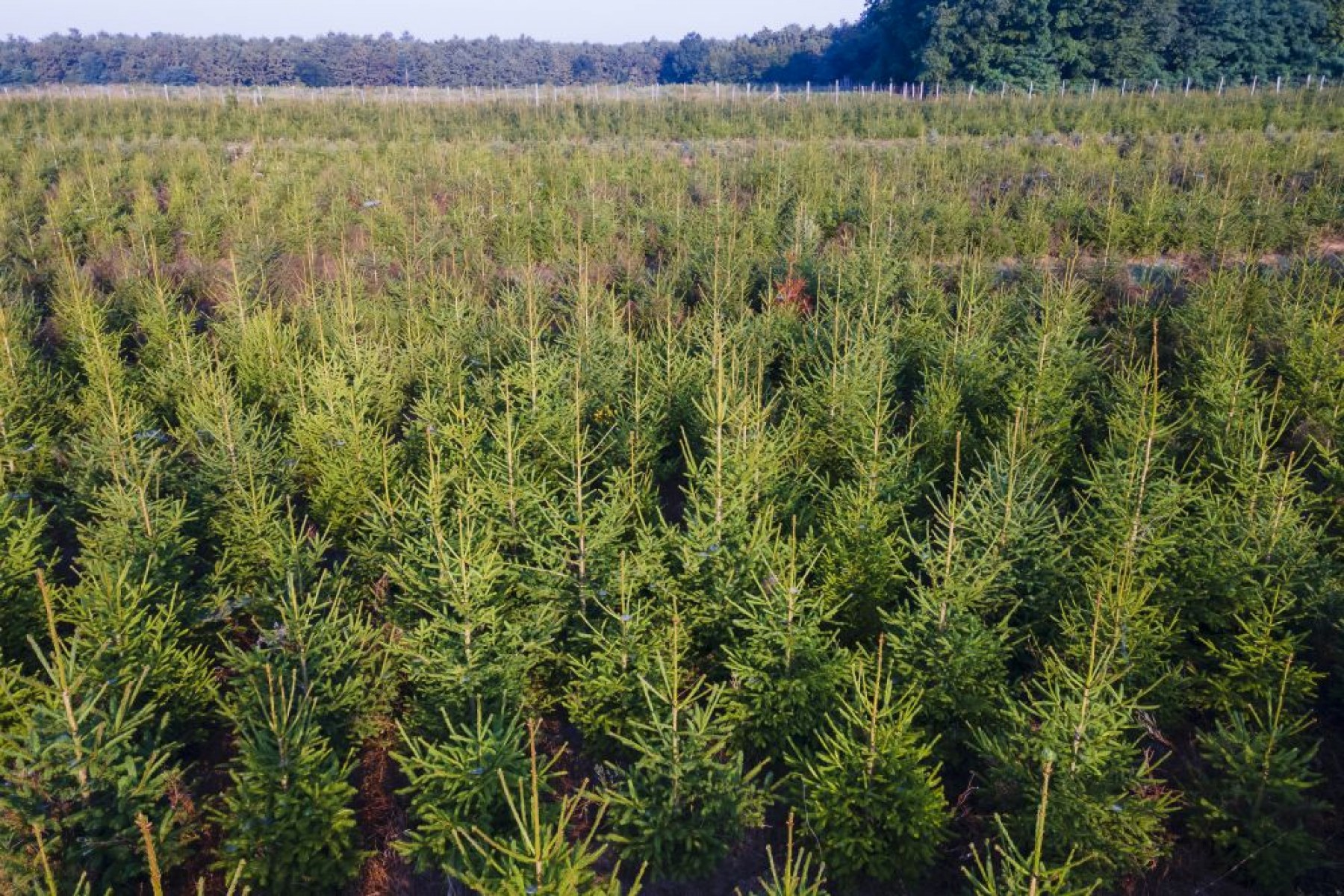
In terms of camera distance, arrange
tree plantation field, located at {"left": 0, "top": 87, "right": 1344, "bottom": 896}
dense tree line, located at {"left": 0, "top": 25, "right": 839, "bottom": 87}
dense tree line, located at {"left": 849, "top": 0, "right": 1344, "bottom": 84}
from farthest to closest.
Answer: dense tree line, located at {"left": 0, "top": 25, "right": 839, "bottom": 87} < dense tree line, located at {"left": 849, "top": 0, "right": 1344, "bottom": 84} < tree plantation field, located at {"left": 0, "top": 87, "right": 1344, "bottom": 896}

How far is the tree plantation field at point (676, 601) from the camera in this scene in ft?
13.2

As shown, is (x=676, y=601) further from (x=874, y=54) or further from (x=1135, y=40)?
(x=874, y=54)

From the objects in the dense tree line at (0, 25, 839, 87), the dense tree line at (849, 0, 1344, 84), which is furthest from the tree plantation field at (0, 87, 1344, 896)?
the dense tree line at (0, 25, 839, 87)

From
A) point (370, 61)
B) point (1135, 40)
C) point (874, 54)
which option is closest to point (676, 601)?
point (1135, 40)

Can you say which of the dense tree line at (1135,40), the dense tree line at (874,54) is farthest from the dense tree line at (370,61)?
the dense tree line at (1135,40)

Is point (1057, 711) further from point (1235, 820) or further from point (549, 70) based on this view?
point (549, 70)

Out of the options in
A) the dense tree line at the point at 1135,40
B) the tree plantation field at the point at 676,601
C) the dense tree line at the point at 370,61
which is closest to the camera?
the tree plantation field at the point at 676,601

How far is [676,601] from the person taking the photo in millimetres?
5223

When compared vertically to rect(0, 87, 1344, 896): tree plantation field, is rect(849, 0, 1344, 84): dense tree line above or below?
above

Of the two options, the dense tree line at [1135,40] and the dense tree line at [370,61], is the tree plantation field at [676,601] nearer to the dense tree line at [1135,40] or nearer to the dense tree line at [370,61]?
the dense tree line at [1135,40]

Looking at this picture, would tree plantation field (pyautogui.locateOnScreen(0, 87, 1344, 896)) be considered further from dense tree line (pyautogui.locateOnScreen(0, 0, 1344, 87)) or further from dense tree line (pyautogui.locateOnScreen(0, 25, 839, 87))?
dense tree line (pyautogui.locateOnScreen(0, 25, 839, 87))

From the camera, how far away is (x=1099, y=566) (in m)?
5.32

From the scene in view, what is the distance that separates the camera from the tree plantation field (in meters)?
4.04

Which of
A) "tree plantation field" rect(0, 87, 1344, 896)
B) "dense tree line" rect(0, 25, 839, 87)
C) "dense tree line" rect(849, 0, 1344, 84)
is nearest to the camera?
"tree plantation field" rect(0, 87, 1344, 896)
